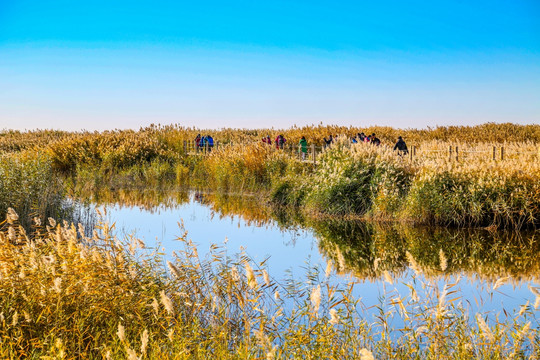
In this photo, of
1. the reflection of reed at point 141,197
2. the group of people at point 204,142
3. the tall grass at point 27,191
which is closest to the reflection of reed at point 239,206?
the reflection of reed at point 141,197

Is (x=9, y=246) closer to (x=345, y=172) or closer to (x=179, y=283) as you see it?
(x=179, y=283)

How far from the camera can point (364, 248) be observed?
12.8 m

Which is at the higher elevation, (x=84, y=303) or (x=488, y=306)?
(x=84, y=303)

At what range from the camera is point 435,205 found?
15.2 meters

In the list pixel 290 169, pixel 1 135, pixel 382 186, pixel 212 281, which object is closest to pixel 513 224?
pixel 382 186

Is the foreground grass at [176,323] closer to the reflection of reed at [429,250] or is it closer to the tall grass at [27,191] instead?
the reflection of reed at [429,250]

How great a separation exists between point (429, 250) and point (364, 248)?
1364 mm

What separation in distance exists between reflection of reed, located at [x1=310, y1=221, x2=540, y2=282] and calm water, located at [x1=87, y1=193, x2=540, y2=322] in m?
0.02

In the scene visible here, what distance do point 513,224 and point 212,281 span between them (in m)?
9.68

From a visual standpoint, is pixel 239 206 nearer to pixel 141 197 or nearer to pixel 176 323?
pixel 141 197

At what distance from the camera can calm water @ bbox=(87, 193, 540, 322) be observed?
9.11 metres

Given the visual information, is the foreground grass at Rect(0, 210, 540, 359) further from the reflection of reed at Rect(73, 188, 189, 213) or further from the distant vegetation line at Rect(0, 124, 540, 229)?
the reflection of reed at Rect(73, 188, 189, 213)

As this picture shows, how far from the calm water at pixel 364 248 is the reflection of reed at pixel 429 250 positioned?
2cm

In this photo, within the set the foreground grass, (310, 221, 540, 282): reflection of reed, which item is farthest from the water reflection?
the foreground grass
